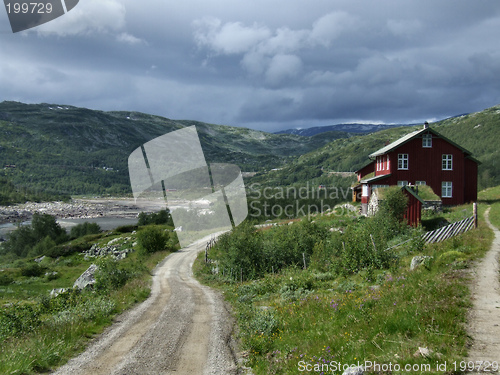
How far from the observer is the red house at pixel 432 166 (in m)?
47.2

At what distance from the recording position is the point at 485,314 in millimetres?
8672

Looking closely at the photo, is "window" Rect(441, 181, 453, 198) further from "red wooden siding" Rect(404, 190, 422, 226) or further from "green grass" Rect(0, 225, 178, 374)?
"green grass" Rect(0, 225, 178, 374)

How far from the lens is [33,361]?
9211 millimetres

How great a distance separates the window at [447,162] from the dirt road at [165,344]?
131ft

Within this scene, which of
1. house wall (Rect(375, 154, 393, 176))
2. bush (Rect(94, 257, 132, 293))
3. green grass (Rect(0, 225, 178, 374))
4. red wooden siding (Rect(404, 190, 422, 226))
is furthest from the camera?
house wall (Rect(375, 154, 393, 176))

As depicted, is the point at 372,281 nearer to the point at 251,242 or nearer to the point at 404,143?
the point at 251,242

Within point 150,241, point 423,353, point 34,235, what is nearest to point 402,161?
point 150,241

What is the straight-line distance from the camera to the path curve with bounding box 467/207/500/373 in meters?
6.84

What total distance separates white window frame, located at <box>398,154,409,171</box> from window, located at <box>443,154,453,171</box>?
482 centimetres

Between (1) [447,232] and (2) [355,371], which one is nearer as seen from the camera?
(2) [355,371]

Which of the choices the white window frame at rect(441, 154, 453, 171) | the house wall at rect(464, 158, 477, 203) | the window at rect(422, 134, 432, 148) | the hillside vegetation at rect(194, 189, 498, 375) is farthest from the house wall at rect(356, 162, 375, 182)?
→ the hillside vegetation at rect(194, 189, 498, 375)

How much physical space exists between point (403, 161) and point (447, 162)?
223 inches

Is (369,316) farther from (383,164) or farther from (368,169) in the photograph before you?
(368,169)

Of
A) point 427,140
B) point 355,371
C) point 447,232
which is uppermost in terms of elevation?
point 427,140
